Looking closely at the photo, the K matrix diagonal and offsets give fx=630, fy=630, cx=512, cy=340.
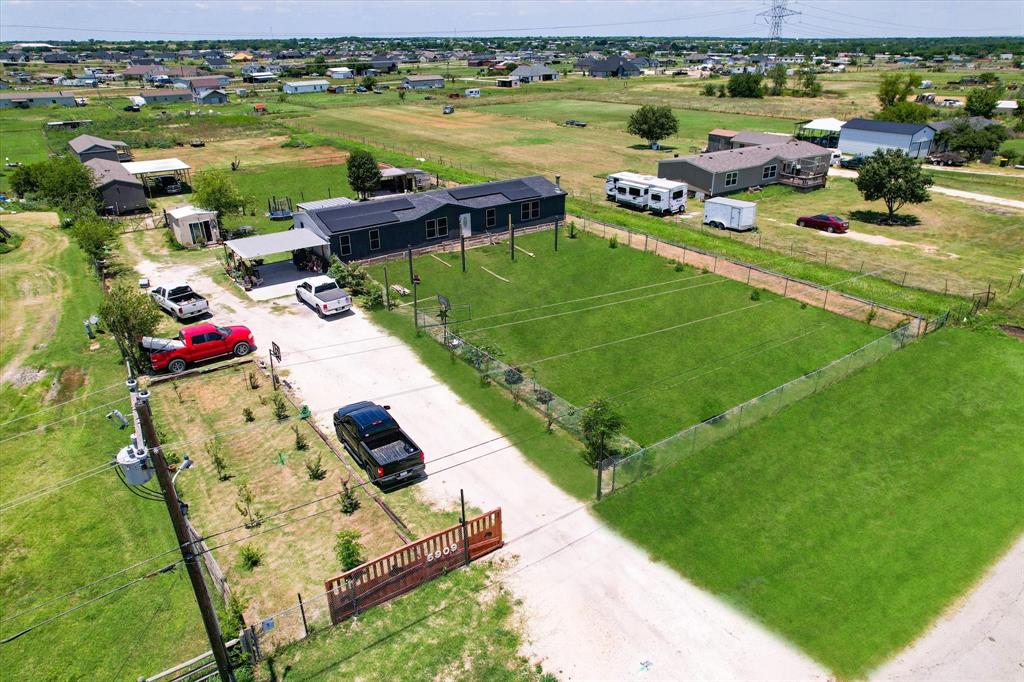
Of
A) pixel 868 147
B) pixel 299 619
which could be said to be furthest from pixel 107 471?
pixel 868 147

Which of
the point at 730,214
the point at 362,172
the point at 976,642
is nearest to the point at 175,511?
the point at 976,642

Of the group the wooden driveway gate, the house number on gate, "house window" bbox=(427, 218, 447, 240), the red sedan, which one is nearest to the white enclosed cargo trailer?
→ the red sedan

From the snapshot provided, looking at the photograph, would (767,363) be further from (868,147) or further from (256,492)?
(868,147)

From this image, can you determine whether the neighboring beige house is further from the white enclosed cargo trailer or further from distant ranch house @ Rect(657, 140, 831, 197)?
distant ranch house @ Rect(657, 140, 831, 197)

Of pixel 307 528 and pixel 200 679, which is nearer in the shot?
pixel 200 679

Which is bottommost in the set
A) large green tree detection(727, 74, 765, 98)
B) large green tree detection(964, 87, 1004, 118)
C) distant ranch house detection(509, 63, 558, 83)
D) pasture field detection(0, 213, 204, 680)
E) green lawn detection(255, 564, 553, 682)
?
green lawn detection(255, 564, 553, 682)

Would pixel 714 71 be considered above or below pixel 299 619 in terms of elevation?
above

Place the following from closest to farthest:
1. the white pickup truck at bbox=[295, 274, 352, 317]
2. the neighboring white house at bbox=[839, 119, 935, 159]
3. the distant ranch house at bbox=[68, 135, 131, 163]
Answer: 1. the white pickup truck at bbox=[295, 274, 352, 317]
2. the distant ranch house at bbox=[68, 135, 131, 163]
3. the neighboring white house at bbox=[839, 119, 935, 159]
